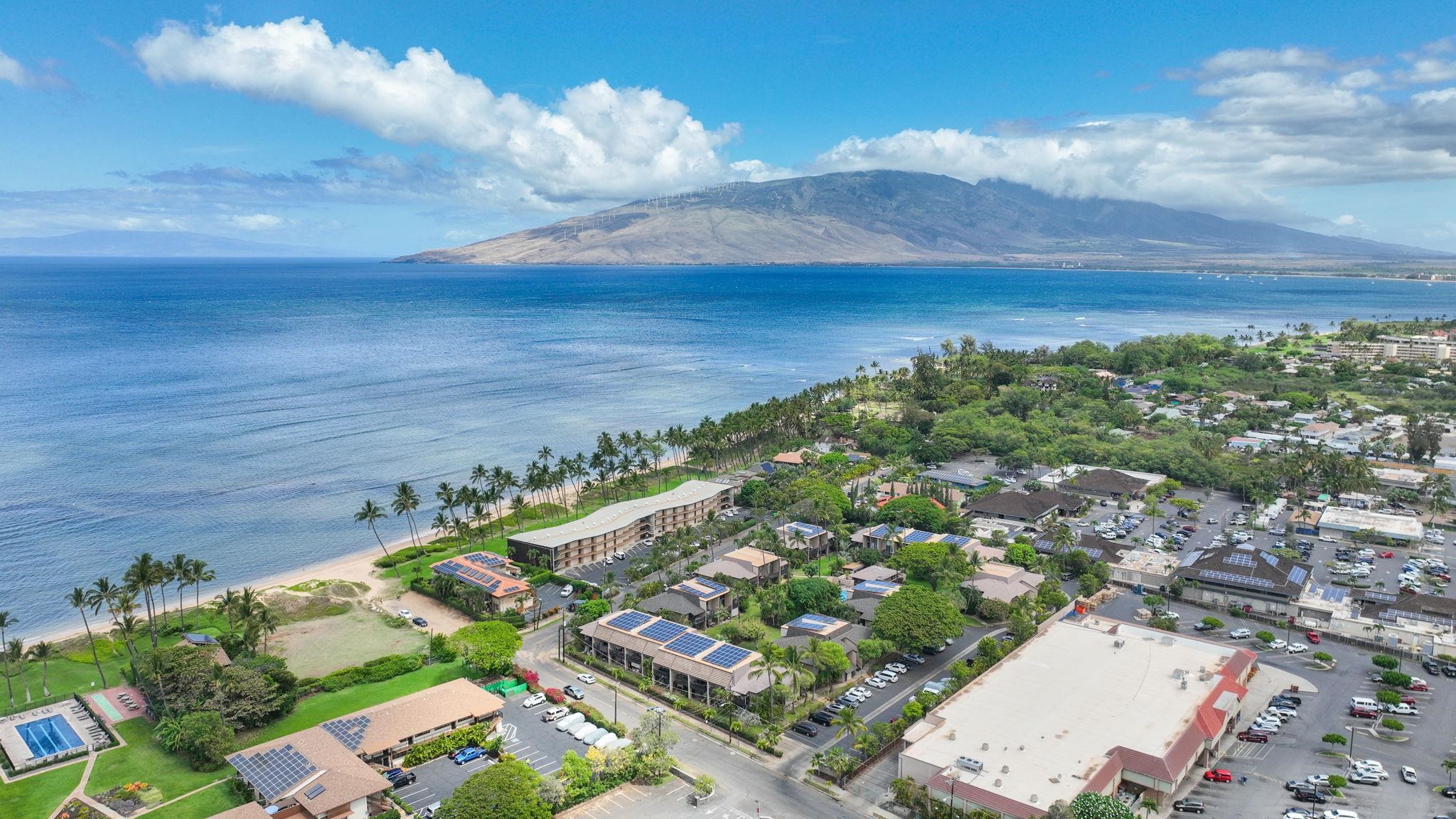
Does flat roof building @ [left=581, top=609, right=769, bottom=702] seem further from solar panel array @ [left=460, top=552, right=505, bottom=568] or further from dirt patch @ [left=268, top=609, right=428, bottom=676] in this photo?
solar panel array @ [left=460, top=552, right=505, bottom=568]

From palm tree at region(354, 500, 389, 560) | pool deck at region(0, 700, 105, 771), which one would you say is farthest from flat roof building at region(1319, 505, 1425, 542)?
pool deck at region(0, 700, 105, 771)

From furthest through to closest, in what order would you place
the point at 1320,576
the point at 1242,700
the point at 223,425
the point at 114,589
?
the point at 223,425 < the point at 1320,576 < the point at 114,589 < the point at 1242,700

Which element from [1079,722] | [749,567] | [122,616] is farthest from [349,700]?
[1079,722]

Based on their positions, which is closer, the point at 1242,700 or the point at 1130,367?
the point at 1242,700

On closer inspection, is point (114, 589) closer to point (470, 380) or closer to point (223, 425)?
point (223, 425)

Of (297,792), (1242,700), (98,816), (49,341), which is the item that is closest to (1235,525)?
(1242,700)

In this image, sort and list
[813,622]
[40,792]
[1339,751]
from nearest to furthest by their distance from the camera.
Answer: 1. [40,792]
2. [1339,751]
3. [813,622]

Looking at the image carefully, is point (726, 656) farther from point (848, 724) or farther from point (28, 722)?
point (28, 722)
